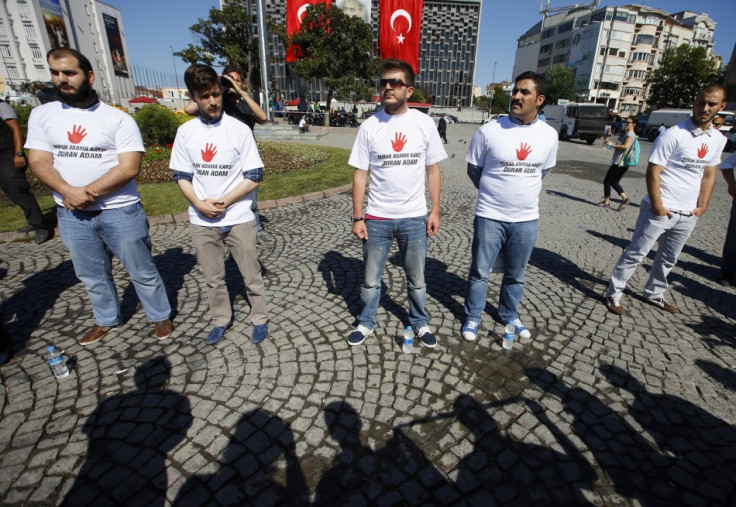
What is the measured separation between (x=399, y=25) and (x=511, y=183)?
25617mm

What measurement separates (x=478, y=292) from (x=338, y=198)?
563 centimetres

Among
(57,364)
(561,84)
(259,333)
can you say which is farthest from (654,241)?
(561,84)

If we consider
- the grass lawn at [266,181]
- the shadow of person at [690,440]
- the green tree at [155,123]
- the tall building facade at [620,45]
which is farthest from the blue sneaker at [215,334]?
the tall building facade at [620,45]

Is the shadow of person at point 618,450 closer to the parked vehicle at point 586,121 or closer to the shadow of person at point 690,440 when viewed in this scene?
the shadow of person at point 690,440

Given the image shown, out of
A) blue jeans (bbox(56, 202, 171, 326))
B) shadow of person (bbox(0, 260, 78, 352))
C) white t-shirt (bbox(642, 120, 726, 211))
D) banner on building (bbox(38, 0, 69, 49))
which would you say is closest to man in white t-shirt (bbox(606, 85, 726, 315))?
white t-shirt (bbox(642, 120, 726, 211))

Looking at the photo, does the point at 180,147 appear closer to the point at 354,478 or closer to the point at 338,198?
the point at 354,478

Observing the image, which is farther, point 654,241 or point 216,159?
point 654,241

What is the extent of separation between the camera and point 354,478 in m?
2.11

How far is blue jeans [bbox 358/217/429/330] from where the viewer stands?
9.72 feet

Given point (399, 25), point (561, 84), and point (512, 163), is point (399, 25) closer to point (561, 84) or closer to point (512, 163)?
point (512, 163)

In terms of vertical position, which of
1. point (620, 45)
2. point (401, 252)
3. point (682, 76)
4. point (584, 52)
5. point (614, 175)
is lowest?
point (614, 175)

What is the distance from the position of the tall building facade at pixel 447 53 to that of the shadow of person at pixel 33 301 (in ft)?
300

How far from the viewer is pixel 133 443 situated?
2307 millimetres

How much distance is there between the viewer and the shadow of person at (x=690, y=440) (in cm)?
211
